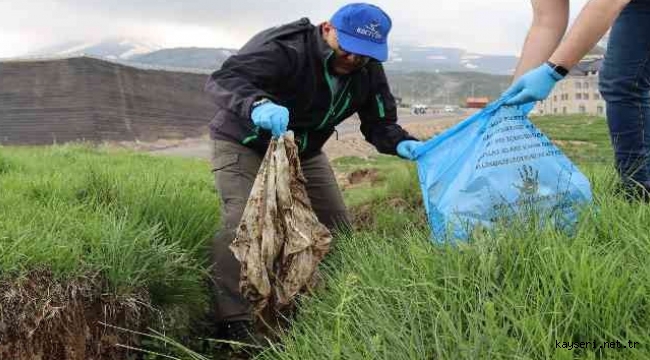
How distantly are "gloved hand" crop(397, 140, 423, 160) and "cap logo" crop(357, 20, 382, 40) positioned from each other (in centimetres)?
50

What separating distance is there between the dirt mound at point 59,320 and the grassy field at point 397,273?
0.16ft

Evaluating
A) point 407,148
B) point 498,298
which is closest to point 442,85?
point 407,148

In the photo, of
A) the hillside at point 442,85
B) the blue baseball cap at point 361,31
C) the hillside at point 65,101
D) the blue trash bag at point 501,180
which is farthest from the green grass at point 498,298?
the hillside at point 442,85

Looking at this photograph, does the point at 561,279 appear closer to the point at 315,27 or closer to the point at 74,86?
the point at 315,27

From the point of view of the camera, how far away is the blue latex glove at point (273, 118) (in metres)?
2.53

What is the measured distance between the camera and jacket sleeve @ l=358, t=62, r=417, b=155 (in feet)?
10.7

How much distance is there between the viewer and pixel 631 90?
8.64ft

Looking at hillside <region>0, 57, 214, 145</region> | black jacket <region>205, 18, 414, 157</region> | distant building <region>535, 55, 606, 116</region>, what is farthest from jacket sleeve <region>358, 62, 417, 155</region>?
distant building <region>535, 55, 606, 116</region>

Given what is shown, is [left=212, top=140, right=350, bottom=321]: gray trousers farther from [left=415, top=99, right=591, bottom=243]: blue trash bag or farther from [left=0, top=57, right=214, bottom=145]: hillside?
[left=0, top=57, right=214, bottom=145]: hillside

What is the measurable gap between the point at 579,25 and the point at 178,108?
56.8ft

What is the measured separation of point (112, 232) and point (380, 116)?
143cm

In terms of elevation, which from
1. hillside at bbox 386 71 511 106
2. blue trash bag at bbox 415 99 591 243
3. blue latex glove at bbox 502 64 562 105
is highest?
blue latex glove at bbox 502 64 562 105

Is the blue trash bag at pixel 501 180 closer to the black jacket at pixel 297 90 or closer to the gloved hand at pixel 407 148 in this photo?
the gloved hand at pixel 407 148

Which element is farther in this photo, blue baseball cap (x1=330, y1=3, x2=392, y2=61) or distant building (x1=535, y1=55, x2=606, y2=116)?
distant building (x1=535, y1=55, x2=606, y2=116)
